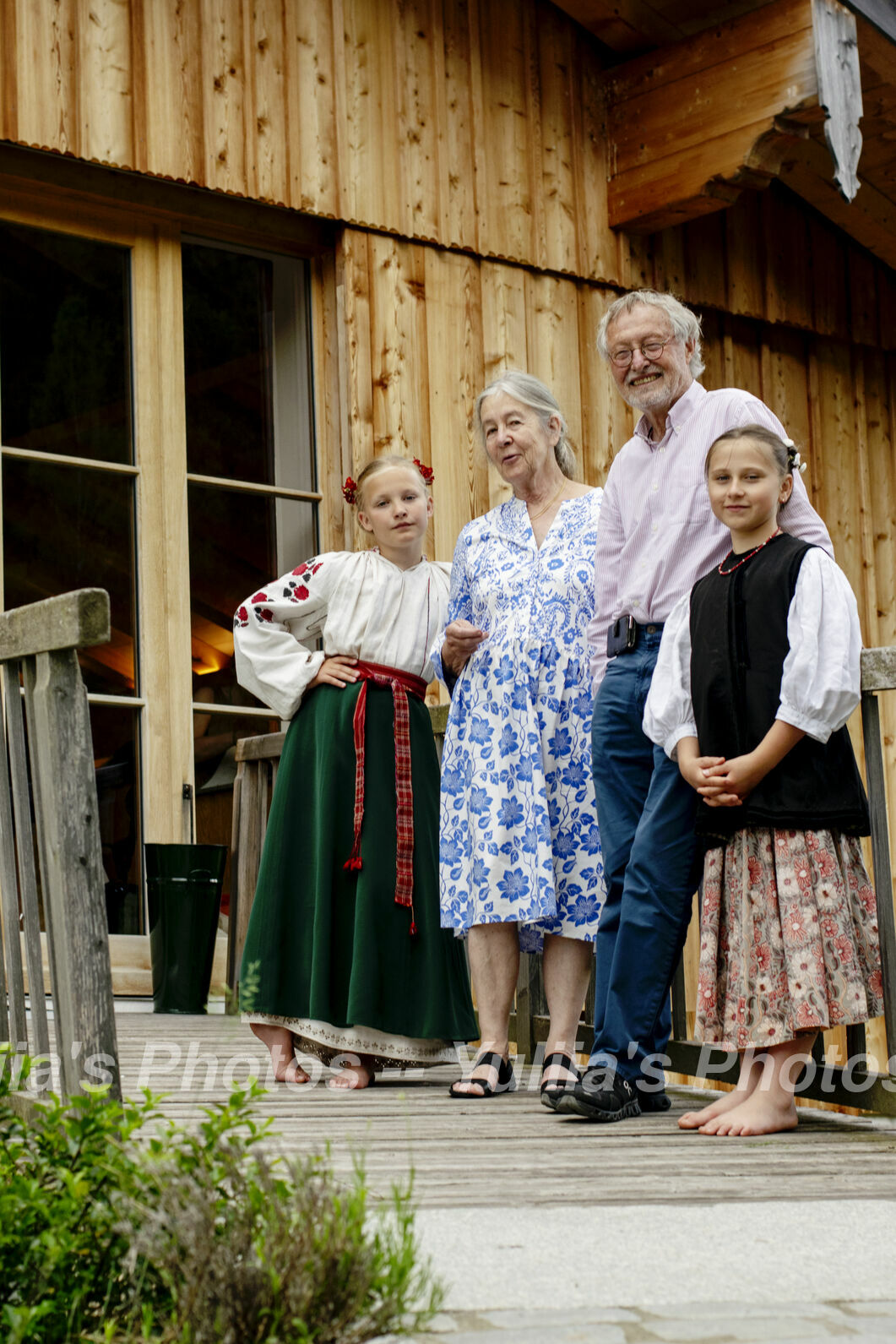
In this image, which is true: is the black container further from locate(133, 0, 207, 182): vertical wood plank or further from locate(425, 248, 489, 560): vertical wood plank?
locate(133, 0, 207, 182): vertical wood plank

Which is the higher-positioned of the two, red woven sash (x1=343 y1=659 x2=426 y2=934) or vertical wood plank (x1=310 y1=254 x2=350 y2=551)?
vertical wood plank (x1=310 y1=254 x2=350 y2=551)

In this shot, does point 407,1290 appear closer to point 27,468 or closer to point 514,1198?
point 514,1198

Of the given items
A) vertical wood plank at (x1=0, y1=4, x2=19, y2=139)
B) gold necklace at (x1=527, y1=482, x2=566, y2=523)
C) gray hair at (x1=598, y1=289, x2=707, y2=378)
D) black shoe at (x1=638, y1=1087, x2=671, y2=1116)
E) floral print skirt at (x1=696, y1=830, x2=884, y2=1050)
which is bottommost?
black shoe at (x1=638, y1=1087, x2=671, y2=1116)

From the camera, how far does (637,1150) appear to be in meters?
2.39

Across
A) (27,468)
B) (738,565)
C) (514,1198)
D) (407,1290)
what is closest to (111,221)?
(27,468)

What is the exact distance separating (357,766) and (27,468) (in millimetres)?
1923

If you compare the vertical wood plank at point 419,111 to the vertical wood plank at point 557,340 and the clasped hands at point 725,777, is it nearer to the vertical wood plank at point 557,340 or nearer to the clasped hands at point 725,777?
the vertical wood plank at point 557,340

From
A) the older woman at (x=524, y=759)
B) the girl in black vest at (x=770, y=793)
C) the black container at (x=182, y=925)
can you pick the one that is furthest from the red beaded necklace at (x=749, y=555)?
the black container at (x=182, y=925)

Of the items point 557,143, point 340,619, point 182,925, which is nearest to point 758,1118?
point 340,619

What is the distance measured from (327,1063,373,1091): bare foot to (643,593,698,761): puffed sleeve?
3.13ft

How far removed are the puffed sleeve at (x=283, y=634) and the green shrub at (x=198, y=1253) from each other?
170 cm

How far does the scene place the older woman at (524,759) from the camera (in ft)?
10.0

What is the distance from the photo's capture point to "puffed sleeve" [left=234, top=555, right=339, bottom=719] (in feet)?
11.2

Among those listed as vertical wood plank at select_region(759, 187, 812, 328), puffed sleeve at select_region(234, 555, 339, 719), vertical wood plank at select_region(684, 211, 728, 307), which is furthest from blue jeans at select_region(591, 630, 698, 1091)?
vertical wood plank at select_region(759, 187, 812, 328)
